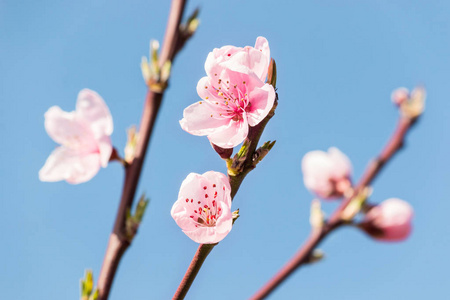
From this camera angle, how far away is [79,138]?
58.0 inches

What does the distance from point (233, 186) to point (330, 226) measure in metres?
0.66

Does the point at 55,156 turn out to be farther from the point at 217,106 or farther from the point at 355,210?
the point at 355,210

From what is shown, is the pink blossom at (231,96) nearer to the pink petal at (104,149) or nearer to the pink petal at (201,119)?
the pink petal at (201,119)

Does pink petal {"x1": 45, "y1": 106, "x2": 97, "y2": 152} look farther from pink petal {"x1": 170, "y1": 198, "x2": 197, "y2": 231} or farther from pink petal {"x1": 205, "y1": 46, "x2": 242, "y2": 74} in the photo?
pink petal {"x1": 205, "y1": 46, "x2": 242, "y2": 74}

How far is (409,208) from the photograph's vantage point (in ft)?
4.09

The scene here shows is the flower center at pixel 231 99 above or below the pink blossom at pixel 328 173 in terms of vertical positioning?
above

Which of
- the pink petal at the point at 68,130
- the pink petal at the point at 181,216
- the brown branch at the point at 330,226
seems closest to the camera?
the brown branch at the point at 330,226

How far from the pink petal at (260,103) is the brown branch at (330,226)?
0.62m

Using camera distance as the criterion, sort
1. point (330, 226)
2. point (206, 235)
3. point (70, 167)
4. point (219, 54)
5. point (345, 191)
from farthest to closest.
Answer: point (219, 54) → point (206, 235) → point (70, 167) → point (345, 191) → point (330, 226)

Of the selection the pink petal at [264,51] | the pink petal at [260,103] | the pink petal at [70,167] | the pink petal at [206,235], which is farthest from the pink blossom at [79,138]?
the pink petal at [264,51]

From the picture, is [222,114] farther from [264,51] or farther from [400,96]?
[400,96]

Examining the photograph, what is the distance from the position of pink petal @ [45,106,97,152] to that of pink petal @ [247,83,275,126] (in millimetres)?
609

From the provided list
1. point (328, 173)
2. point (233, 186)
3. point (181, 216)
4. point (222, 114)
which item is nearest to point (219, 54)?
point (222, 114)

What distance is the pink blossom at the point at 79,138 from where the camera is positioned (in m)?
1.40
